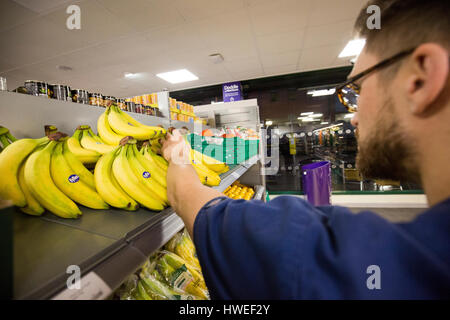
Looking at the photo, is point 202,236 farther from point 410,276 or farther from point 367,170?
point 367,170

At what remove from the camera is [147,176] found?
85 cm

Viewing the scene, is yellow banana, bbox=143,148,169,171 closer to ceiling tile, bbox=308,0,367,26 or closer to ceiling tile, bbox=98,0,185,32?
ceiling tile, bbox=98,0,185,32

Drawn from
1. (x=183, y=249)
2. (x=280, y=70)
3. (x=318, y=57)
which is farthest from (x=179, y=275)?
(x=280, y=70)

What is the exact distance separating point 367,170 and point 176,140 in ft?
2.65

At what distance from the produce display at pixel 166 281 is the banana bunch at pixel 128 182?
33 cm

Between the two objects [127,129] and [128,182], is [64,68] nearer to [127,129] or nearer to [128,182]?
[127,129]

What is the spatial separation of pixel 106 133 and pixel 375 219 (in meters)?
1.17

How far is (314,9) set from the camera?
123 inches

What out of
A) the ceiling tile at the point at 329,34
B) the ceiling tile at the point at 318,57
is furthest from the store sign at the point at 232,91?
the ceiling tile at the point at 329,34

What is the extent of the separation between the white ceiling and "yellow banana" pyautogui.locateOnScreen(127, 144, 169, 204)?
9.62 ft

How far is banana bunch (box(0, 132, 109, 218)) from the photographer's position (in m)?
0.66
